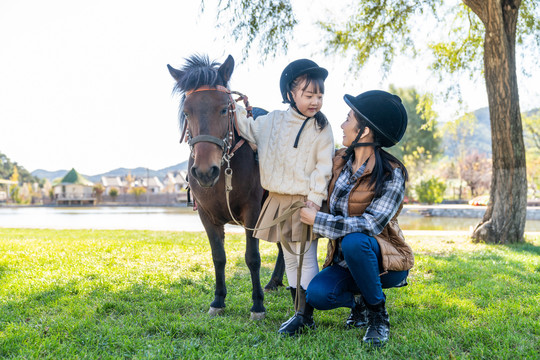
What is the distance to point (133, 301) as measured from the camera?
10.5 ft

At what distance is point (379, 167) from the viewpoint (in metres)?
2.39

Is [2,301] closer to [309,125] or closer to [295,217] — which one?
[295,217]

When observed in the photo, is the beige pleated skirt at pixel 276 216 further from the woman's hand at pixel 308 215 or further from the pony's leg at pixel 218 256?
the pony's leg at pixel 218 256

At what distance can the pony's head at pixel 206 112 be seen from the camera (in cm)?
236

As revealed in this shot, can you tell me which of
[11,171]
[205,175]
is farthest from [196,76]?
[11,171]

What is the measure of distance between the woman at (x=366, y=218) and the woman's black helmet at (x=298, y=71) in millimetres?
257

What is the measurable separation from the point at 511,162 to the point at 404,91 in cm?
3132

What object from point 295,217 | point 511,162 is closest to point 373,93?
point 295,217

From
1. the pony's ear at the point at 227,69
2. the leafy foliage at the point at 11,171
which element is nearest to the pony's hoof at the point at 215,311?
the pony's ear at the point at 227,69

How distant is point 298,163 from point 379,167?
1.68 ft

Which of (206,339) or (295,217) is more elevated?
(295,217)

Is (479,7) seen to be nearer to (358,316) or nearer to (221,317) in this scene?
(358,316)

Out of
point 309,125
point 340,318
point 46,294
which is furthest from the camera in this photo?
point 46,294

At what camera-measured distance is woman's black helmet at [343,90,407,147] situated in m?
2.43
